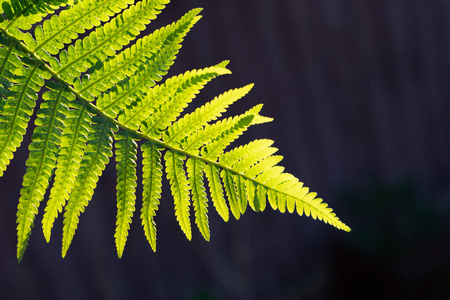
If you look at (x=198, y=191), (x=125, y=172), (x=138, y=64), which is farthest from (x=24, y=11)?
(x=198, y=191)

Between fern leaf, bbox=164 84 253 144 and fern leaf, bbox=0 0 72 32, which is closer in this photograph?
fern leaf, bbox=0 0 72 32

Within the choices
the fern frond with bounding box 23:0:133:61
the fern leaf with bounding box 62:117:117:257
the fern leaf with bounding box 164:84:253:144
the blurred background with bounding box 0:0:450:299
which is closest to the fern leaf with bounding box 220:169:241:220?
the fern leaf with bounding box 164:84:253:144

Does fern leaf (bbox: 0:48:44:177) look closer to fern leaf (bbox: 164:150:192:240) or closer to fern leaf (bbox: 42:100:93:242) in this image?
fern leaf (bbox: 42:100:93:242)

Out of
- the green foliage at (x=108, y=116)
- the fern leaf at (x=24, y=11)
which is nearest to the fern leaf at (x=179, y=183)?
the green foliage at (x=108, y=116)

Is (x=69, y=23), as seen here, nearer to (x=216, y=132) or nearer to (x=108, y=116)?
(x=108, y=116)

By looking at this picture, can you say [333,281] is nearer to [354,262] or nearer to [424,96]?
[354,262]

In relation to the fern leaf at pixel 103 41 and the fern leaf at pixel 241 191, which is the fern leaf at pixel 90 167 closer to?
the fern leaf at pixel 103 41
